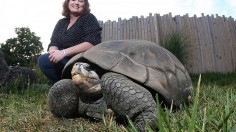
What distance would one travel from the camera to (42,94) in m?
5.15

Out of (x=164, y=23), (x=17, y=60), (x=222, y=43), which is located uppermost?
(x=164, y=23)

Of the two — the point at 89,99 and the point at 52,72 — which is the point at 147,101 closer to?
the point at 89,99

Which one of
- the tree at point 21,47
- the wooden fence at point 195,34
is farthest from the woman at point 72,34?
the tree at point 21,47

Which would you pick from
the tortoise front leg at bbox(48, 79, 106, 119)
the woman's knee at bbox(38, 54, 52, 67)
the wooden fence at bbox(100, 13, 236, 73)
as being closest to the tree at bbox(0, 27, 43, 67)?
the wooden fence at bbox(100, 13, 236, 73)

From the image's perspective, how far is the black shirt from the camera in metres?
4.11

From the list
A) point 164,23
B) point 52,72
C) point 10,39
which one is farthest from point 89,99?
point 10,39

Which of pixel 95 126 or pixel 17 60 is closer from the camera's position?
pixel 95 126

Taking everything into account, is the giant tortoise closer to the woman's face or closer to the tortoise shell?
the tortoise shell

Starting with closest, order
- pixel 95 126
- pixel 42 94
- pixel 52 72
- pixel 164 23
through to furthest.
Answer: pixel 95 126
pixel 52 72
pixel 42 94
pixel 164 23

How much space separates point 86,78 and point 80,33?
4.95 feet

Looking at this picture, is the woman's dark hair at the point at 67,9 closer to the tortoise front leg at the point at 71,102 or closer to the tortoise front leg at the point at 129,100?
the tortoise front leg at the point at 71,102

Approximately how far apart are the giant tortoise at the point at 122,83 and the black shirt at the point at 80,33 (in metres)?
0.90

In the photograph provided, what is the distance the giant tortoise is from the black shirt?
90 centimetres

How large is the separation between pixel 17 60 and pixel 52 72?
49.8ft
